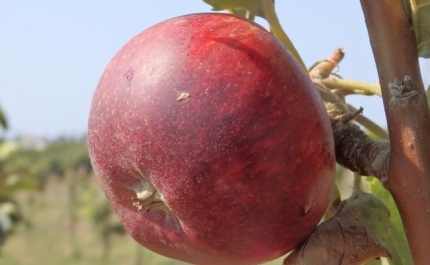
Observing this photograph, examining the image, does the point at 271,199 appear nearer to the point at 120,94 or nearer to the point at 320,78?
the point at 120,94

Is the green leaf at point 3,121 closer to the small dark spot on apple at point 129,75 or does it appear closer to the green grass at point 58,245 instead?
the small dark spot on apple at point 129,75

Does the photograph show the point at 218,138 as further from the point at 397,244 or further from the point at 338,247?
the point at 397,244

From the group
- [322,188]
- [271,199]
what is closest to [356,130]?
[322,188]

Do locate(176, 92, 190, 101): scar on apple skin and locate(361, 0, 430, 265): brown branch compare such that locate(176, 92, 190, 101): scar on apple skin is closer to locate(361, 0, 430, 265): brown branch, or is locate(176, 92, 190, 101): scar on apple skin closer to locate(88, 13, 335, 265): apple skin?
locate(88, 13, 335, 265): apple skin

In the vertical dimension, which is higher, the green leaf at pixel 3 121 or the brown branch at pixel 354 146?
the brown branch at pixel 354 146

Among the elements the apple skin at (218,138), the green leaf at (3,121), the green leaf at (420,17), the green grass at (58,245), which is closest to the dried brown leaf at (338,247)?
the apple skin at (218,138)

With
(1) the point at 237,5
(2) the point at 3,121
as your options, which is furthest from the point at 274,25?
(2) the point at 3,121
